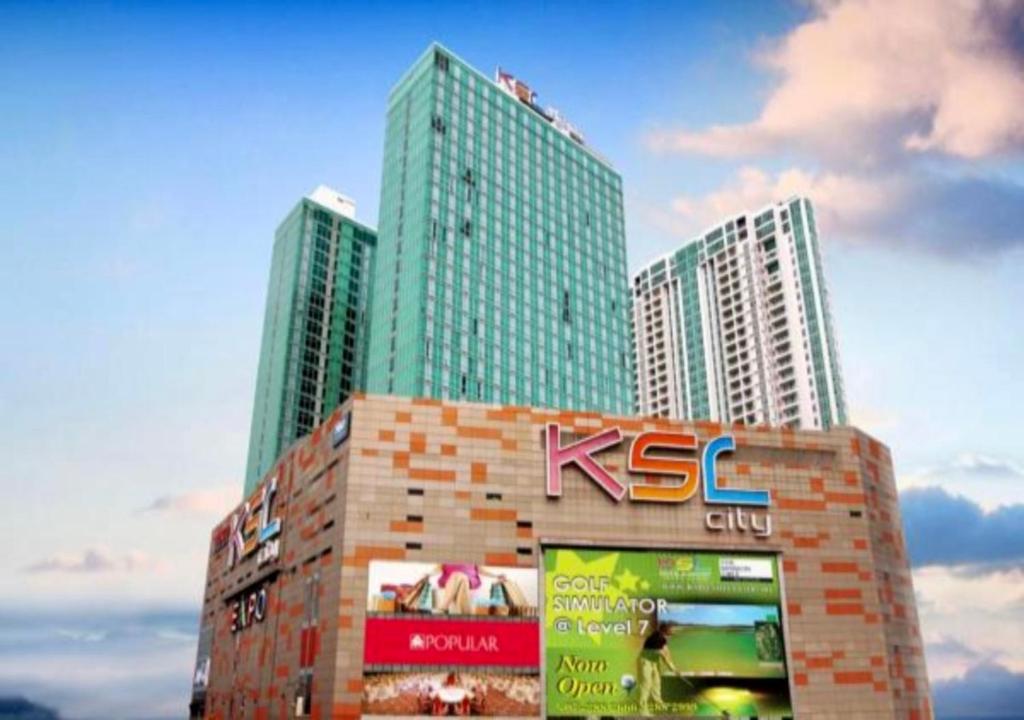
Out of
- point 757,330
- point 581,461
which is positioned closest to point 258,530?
point 581,461

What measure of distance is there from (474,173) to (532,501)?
255 ft

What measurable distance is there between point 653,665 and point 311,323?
10891 centimetres

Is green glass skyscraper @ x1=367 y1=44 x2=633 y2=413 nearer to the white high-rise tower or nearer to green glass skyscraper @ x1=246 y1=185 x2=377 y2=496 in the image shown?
green glass skyscraper @ x1=246 y1=185 x2=377 y2=496

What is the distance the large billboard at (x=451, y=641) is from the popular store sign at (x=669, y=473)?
8843mm

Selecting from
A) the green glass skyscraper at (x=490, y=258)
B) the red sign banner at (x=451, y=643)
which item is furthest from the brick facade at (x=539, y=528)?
the green glass skyscraper at (x=490, y=258)

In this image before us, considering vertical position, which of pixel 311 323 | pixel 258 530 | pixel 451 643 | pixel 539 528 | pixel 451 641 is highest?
pixel 311 323

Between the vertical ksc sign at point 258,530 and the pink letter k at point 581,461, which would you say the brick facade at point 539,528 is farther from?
the vertical ksc sign at point 258,530

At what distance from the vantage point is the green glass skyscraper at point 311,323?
496ft

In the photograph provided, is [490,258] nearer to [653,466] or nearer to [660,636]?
[653,466]

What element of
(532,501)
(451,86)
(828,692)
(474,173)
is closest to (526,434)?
(532,501)

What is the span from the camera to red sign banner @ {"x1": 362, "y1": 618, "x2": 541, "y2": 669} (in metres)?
61.1

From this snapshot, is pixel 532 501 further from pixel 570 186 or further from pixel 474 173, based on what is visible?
pixel 570 186

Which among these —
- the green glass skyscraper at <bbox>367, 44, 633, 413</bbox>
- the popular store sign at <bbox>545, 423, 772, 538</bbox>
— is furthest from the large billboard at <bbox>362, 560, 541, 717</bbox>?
the green glass skyscraper at <bbox>367, 44, 633, 413</bbox>

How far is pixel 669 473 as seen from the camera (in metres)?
69.3
